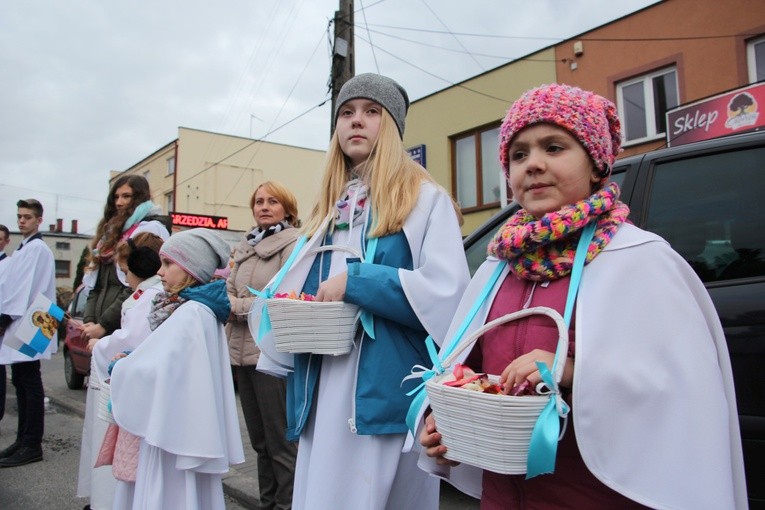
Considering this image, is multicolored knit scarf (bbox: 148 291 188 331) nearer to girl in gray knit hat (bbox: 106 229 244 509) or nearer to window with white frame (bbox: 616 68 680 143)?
girl in gray knit hat (bbox: 106 229 244 509)

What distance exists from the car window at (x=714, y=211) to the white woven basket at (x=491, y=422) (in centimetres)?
147

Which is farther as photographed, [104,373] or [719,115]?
[719,115]

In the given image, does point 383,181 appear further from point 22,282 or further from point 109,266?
point 22,282

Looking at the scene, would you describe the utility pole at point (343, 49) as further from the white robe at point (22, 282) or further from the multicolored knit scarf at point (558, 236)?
the multicolored knit scarf at point (558, 236)

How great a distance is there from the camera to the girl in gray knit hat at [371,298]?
6.05ft

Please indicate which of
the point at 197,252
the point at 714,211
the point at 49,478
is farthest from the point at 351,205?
the point at 49,478

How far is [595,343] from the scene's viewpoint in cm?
118

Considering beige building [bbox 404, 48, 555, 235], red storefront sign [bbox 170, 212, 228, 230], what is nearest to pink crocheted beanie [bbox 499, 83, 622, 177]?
beige building [bbox 404, 48, 555, 235]

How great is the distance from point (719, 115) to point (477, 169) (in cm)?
531

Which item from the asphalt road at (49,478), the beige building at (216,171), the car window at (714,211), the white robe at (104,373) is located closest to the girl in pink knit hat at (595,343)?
the car window at (714,211)

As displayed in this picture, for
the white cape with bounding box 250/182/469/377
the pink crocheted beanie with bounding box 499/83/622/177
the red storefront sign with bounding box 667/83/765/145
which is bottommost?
the white cape with bounding box 250/182/469/377

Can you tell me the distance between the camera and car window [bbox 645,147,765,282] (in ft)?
7.57

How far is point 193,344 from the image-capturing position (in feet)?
8.61

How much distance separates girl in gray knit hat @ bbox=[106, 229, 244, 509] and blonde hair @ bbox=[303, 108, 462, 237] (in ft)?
2.66
